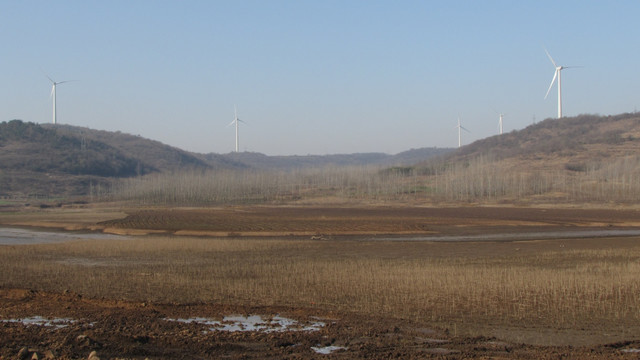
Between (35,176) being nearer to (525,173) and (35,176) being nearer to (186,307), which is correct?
(525,173)

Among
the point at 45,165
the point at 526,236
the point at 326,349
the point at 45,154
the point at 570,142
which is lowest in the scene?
the point at 526,236

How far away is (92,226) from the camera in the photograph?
5747 centimetres

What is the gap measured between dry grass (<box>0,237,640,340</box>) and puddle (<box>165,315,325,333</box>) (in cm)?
220

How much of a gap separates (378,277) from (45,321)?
12.1m

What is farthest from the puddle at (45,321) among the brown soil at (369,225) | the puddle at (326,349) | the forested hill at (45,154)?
the forested hill at (45,154)

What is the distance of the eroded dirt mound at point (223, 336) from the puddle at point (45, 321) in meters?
Result: 0.02

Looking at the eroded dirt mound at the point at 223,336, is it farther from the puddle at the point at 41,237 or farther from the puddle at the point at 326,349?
the puddle at the point at 41,237

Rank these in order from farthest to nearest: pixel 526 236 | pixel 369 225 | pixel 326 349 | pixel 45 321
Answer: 1. pixel 369 225
2. pixel 526 236
3. pixel 45 321
4. pixel 326 349

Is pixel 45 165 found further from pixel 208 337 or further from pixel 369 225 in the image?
pixel 208 337

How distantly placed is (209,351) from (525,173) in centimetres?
11992

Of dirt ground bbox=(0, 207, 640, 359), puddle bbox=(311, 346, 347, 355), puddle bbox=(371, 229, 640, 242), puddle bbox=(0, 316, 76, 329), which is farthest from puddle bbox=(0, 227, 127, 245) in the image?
puddle bbox=(311, 346, 347, 355)

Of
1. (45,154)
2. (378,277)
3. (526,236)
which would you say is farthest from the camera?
(45,154)

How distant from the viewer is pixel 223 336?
14.6 metres

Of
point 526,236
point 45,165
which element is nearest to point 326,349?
point 526,236
